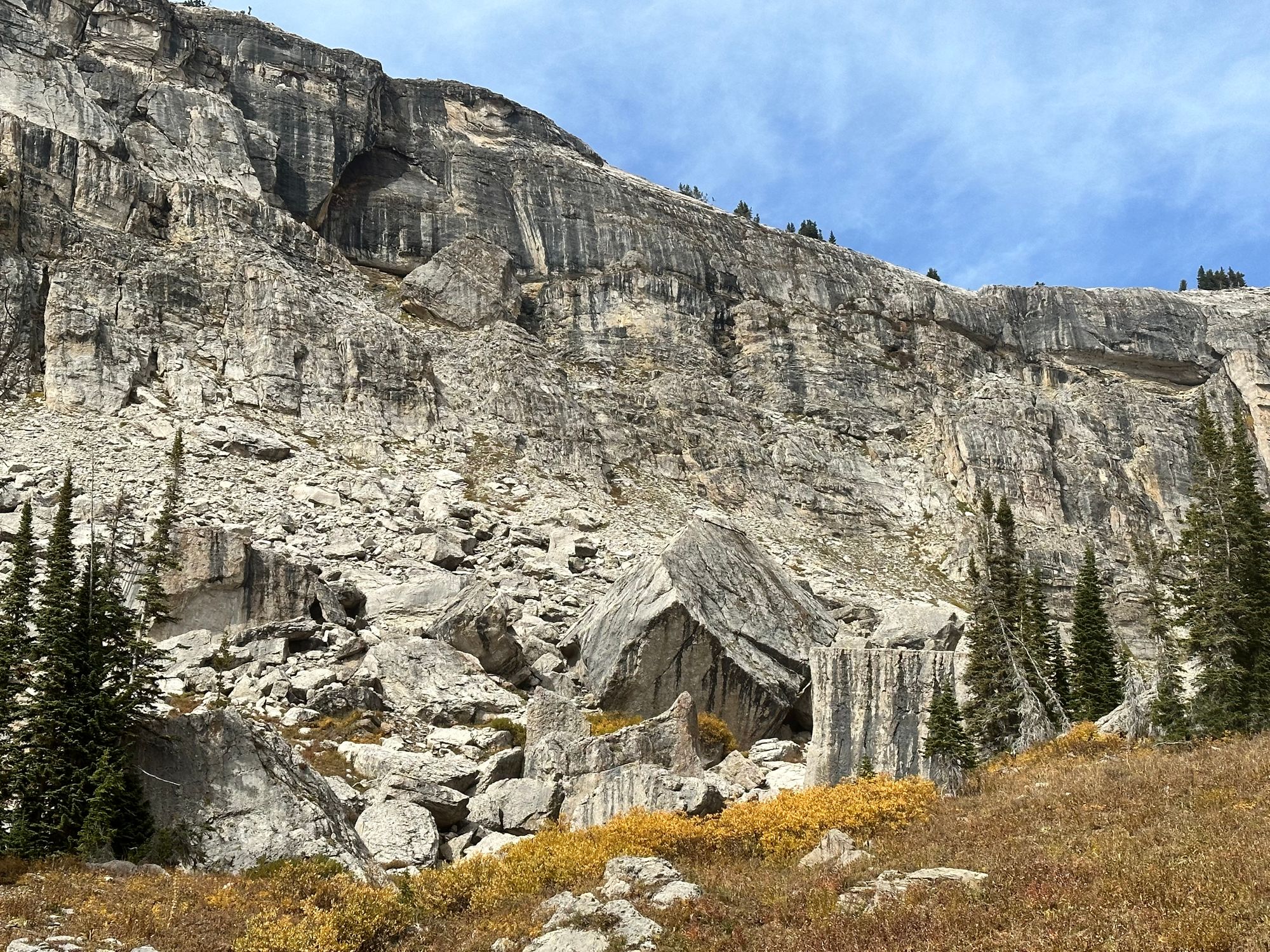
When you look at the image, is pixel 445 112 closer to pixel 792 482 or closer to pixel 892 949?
pixel 792 482

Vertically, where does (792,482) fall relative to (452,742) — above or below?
above

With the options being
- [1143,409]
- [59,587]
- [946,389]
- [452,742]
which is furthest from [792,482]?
[59,587]

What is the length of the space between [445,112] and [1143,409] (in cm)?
8200

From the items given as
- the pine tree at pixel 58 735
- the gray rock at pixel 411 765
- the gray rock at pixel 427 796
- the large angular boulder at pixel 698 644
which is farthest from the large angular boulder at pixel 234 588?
the pine tree at pixel 58 735

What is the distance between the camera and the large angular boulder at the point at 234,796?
20141mm

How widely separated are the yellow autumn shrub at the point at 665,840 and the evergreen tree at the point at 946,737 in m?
1.80

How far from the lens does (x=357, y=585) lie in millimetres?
45719

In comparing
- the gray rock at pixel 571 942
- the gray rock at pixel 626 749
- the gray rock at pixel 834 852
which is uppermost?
the gray rock at pixel 626 749

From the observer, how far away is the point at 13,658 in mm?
21656

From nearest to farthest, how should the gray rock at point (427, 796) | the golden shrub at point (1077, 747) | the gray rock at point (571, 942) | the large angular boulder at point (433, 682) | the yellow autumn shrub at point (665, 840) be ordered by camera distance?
the gray rock at point (571, 942) < the yellow autumn shrub at point (665, 840) < the gray rock at point (427, 796) < the golden shrub at point (1077, 747) < the large angular boulder at point (433, 682)

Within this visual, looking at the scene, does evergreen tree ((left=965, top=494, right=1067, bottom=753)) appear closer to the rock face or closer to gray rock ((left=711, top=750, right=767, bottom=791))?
the rock face

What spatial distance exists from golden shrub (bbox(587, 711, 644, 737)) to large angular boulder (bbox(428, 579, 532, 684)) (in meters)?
4.90

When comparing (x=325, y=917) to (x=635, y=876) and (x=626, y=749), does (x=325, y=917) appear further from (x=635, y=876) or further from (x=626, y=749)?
(x=626, y=749)

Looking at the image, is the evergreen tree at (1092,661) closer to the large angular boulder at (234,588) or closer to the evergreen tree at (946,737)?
the evergreen tree at (946,737)
